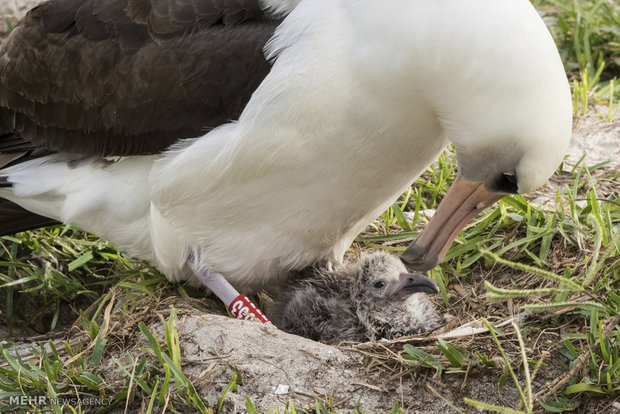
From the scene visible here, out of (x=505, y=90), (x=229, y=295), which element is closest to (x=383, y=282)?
(x=229, y=295)

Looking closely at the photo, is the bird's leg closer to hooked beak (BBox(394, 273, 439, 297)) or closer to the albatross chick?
the albatross chick

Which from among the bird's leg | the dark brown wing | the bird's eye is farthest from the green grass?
the dark brown wing

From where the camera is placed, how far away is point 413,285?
528 cm

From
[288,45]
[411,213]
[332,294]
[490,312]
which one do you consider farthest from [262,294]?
[288,45]

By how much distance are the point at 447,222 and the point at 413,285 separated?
46cm

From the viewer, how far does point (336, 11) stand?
4492 mm

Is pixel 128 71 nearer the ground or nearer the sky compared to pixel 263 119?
nearer the sky

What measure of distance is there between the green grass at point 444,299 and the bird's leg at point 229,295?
161 millimetres

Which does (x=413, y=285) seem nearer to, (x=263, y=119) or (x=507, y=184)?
(x=507, y=184)

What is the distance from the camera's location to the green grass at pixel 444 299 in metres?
4.35

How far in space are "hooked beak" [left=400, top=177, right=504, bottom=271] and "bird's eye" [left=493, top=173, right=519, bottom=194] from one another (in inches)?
5.9

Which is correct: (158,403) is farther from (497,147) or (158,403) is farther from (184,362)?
(497,147)

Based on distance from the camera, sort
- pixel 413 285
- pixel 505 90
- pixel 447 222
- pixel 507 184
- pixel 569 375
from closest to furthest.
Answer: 1. pixel 505 90
2. pixel 569 375
3. pixel 507 184
4. pixel 447 222
5. pixel 413 285

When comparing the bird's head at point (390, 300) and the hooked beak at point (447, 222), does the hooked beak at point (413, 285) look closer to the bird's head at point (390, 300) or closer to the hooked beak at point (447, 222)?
the bird's head at point (390, 300)
